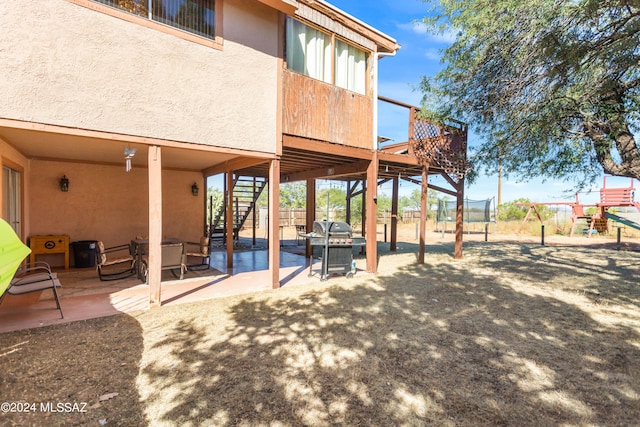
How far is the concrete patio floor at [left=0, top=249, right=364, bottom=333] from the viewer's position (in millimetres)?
4520

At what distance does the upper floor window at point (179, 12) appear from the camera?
16.0 feet

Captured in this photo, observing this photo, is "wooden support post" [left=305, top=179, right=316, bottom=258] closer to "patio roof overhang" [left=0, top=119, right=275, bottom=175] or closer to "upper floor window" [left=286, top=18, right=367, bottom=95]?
"patio roof overhang" [left=0, top=119, right=275, bottom=175]

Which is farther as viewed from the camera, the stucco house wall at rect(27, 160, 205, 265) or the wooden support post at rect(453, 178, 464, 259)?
the wooden support post at rect(453, 178, 464, 259)

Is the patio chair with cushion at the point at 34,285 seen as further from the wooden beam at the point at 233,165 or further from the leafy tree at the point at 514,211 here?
the leafy tree at the point at 514,211

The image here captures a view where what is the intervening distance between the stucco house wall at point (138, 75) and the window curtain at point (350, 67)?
5.81ft

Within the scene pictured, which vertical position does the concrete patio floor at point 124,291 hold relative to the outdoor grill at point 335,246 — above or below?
below

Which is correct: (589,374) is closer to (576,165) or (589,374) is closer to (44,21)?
(576,165)

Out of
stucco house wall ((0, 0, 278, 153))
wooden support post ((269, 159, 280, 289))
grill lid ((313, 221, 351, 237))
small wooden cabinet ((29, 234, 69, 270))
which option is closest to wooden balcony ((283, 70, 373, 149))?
stucco house wall ((0, 0, 278, 153))

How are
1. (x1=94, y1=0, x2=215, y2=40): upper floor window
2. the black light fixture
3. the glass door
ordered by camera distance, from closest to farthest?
(x1=94, y1=0, x2=215, y2=40): upper floor window < the glass door < the black light fixture

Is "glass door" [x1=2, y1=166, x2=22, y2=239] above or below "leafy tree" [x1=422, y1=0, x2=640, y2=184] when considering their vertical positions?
below

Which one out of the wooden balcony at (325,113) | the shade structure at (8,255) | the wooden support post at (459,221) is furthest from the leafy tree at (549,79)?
the shade structure at (8,255)

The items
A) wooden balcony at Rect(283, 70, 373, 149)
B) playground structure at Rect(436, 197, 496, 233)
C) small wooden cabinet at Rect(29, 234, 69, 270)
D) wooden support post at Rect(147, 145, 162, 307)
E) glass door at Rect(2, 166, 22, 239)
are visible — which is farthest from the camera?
playground structure at Rect(436, 197, 496, 233)

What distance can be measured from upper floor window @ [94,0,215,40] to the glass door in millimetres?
3742

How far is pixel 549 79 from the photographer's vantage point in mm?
6613
